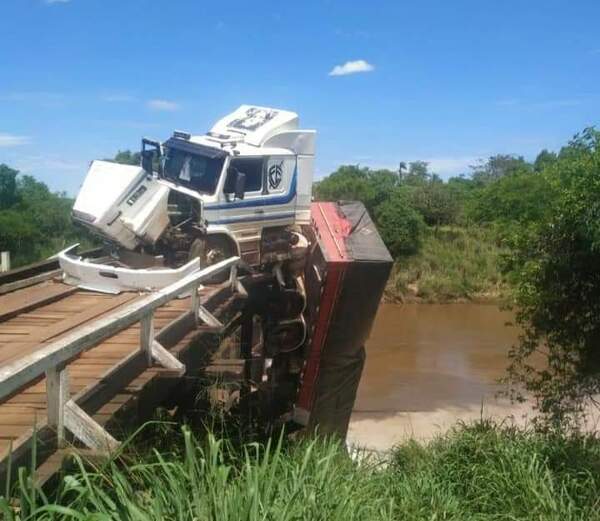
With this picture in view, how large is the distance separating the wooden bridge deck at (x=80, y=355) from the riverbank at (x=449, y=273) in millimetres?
28605

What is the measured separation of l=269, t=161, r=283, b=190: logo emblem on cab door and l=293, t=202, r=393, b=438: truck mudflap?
1.00 metres

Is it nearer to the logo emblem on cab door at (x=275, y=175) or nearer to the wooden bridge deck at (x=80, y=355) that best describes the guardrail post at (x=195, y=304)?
the wooden bridge deck at (x=80, y=355)

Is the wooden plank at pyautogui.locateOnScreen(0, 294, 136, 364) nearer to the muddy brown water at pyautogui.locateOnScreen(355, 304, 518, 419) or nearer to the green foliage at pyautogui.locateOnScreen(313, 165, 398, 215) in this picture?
the muddy brown water at pyautogui.locateOnScreen(355, 304, 518, 419)

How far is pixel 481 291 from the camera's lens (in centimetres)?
3725

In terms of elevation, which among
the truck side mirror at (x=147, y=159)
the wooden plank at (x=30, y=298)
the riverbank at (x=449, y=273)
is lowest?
the riverbank at (x=449, y=273)

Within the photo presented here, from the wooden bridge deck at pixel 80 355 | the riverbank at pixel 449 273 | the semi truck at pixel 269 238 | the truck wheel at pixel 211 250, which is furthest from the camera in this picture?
the riverbank at pixel 449 273

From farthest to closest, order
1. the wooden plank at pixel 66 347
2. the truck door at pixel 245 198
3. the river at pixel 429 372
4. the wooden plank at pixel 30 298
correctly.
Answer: the river at pixel 429 372 < the truck door at pixel 245 198 < the wooden plank at pixel 30 298 < the wooden plank at pixel 66 347

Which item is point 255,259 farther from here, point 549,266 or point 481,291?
point 481,291

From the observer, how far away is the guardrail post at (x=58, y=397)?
339 centimetres

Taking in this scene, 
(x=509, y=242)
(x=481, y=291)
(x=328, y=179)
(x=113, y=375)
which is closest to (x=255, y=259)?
(x=509, y=242)

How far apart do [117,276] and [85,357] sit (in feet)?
10.4

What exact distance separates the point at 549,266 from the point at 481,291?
2752 centimetres

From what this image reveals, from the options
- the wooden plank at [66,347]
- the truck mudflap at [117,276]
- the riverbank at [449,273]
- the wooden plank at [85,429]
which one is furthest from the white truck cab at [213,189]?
the riverbank at [449,273]

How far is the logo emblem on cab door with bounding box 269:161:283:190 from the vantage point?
38.0 feet
